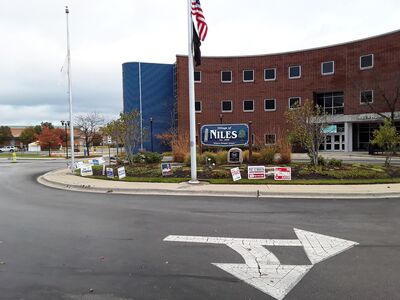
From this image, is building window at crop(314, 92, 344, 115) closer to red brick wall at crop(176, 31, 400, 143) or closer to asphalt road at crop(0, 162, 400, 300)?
red brick wall at crop(176, 31, 400, 143)

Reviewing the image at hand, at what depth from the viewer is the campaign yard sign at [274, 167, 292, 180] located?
14.5m

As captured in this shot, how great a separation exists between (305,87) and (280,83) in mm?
3053

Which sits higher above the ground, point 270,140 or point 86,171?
point 270,140

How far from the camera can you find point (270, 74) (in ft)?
145

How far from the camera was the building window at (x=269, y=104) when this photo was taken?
44.1 metres

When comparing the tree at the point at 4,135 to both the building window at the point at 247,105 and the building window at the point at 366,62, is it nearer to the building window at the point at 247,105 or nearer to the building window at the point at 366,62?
the building window at the point at 247,105

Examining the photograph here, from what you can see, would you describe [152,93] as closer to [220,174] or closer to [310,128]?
[310,128]

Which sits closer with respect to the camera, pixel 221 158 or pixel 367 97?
pixel 221 158

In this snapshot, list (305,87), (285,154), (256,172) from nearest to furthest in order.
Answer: (256,172) < (285,154) < (305,87)

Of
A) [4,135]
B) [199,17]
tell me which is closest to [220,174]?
[199,17]

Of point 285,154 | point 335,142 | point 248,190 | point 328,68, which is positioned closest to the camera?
point 248,190

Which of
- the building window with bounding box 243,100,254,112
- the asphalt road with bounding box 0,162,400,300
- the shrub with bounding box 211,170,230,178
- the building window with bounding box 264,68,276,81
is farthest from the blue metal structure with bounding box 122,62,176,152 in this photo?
the asphalt road with bounding box 0,162,400,300

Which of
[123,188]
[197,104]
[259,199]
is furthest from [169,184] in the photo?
[197,104]

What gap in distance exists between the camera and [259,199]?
1116 cm
